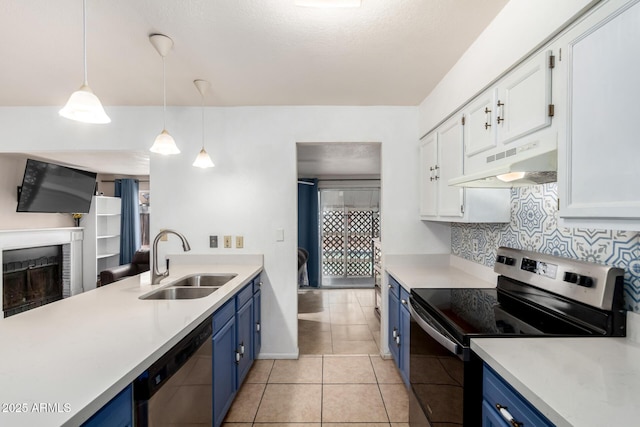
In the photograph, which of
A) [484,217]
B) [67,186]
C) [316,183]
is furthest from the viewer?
[316,183]

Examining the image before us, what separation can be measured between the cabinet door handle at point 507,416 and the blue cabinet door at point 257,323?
6.25 ft

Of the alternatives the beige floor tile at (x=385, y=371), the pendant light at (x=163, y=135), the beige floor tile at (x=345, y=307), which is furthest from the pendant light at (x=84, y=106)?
the beige floor tile at (x=345, y=307)

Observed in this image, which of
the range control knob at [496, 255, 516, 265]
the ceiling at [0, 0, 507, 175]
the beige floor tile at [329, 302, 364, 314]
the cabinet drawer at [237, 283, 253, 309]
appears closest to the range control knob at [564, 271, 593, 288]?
the range control knob at [496, 255, 516, 265]

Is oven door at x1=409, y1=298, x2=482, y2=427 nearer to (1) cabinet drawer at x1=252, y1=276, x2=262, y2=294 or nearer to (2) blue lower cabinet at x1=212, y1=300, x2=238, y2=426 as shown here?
(2) blue lower cabinet at x1=212, y1=300, x2=238, y2=426

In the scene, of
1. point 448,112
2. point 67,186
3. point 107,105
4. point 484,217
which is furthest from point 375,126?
point 67,186

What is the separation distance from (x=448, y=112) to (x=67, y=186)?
5275mm

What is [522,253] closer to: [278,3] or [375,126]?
[375,126]

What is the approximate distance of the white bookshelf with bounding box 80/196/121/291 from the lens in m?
5.16

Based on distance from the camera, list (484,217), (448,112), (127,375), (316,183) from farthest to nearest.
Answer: (316,183) < (448,112) < (484,217) < (127,375)

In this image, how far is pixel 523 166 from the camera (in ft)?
3.78

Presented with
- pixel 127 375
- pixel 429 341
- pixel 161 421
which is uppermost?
pixel 127 375

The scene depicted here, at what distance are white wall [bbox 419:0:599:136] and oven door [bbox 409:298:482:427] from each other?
125cm

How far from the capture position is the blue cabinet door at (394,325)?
2.34m

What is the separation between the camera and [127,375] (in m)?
0.90
